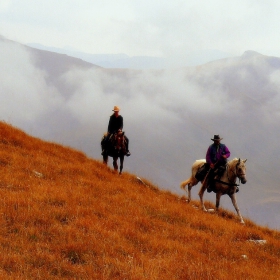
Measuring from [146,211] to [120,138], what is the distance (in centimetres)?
723

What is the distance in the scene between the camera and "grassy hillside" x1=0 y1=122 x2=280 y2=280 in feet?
18.5

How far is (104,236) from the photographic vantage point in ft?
23.1

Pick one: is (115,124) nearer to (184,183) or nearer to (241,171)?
(184,183)

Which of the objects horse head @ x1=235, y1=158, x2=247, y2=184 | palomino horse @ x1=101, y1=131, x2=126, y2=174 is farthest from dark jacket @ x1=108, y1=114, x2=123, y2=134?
horse head @ x1=235, y1=158, x2=247, y2=184

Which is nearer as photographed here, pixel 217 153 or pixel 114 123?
pixel 217 153

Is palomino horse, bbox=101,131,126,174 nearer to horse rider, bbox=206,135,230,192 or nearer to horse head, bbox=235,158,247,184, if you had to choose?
horse rider, bbox=206,135,230,192

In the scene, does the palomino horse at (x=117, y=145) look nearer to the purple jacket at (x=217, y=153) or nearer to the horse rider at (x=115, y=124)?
the horse rider at (x=115, y=124)

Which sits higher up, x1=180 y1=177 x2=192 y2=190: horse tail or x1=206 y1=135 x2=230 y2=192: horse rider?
x1=206 y1=135 x2=230 y2=192: horse rider

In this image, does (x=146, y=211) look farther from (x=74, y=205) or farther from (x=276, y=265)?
(x=276, y=265)

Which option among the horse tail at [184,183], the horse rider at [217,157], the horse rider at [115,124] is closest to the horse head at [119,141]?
the horse rider at [115,124]

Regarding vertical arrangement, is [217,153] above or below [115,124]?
below

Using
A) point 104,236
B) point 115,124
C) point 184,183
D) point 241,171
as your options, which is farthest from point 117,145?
point 104,236

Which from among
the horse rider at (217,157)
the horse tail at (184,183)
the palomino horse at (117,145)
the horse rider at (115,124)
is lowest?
the horse tail at (184,183)

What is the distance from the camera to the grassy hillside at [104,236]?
564 centimetres
